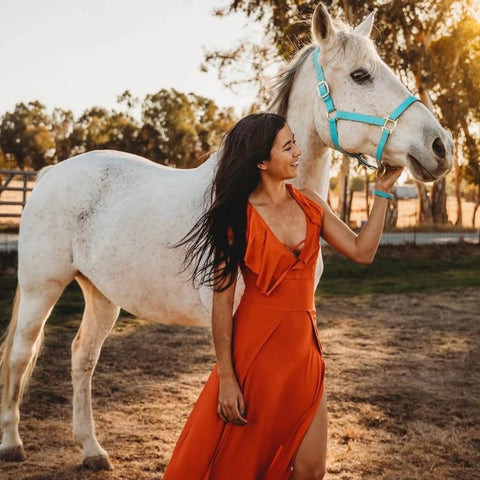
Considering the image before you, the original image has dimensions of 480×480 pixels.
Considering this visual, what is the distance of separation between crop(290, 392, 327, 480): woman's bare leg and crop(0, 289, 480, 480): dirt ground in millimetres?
1573

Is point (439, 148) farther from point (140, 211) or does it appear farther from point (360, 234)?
point (140, 211)

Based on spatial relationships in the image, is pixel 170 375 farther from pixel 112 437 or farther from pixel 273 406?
pixel 273 406

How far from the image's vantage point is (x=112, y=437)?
4.16m

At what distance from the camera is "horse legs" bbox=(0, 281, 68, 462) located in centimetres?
380

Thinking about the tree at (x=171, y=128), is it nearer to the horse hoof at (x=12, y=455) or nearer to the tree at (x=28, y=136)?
the tree at (x=28, y=136)

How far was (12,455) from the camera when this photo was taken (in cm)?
379

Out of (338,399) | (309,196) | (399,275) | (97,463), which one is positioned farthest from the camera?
(399,275)

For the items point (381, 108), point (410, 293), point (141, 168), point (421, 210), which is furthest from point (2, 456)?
point (421, 210)

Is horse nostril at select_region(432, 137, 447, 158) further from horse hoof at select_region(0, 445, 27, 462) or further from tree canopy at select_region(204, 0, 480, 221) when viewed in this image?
tree canopy at select_region(204, 0, 480, 221)

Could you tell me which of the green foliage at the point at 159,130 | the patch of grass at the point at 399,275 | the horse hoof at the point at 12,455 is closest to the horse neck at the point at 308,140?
the horse hoof at the point at 12,455

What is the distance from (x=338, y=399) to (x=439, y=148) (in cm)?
290

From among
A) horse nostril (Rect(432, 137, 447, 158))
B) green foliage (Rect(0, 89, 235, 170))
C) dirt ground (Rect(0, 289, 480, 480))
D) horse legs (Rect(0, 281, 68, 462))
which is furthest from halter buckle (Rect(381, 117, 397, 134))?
green foliage (Rect(0, 89, 235, 170))

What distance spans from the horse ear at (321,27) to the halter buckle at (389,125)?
0.53 metres

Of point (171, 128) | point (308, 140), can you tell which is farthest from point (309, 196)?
point (171, 128)
